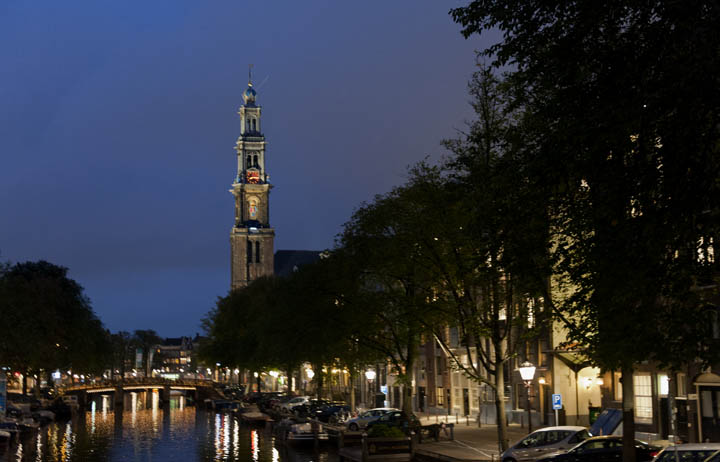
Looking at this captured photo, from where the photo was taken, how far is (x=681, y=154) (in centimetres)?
1742

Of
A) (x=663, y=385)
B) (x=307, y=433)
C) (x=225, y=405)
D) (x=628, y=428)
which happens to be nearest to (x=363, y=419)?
(x=307, y=433)

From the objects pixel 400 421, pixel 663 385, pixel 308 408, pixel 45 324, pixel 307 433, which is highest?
pixel 45 324

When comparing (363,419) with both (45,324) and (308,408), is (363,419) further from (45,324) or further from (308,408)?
(45,324)

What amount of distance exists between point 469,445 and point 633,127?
3131 cm

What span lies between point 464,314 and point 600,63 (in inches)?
1059

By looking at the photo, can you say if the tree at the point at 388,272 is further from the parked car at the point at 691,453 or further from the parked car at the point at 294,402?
the parked car at the point at 294,402

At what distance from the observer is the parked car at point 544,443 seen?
35.3 m

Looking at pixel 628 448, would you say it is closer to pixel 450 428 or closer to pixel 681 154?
pixel 681 154

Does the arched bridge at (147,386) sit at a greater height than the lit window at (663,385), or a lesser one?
lesser

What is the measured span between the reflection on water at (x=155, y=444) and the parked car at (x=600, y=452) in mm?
18869

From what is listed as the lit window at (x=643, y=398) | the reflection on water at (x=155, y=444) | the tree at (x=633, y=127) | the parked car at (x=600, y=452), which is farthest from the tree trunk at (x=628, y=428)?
the reflection on water at (x=155, y=444)

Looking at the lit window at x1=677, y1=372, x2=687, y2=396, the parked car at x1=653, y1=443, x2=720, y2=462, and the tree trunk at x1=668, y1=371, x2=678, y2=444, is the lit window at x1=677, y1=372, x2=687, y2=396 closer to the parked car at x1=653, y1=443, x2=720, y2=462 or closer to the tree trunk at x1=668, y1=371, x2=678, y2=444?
the tree trunk at x1=668, y1=371, x2=678, y2=444

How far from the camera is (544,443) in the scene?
3575 cm

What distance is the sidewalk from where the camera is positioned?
4022 centimetres
